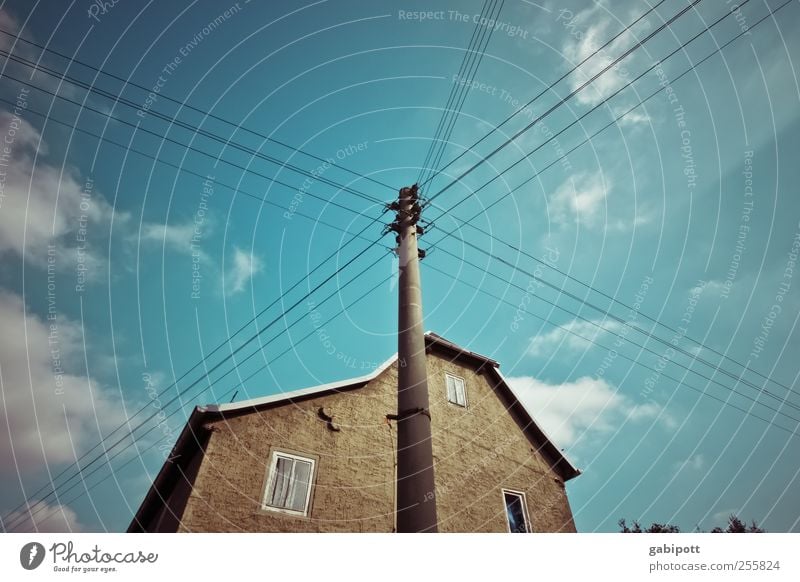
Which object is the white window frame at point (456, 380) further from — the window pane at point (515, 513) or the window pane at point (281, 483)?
the window pane at point (281, 483)

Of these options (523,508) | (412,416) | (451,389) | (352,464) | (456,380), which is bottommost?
(412,416)

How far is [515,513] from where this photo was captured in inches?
527

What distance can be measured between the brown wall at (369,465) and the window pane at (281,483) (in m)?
0.28

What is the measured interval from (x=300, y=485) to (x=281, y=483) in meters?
0.51

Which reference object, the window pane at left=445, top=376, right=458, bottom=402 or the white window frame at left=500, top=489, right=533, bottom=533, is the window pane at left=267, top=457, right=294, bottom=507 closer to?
the window pane at left=445, top=376, right=458, bottom=402

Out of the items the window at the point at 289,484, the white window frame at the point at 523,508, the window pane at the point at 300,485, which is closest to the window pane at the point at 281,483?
the window at the point at 289,484

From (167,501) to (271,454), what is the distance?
374 centimetres

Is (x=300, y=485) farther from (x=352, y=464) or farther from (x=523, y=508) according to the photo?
(x=523, y=508)

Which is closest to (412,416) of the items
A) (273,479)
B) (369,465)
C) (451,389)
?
(273,479)

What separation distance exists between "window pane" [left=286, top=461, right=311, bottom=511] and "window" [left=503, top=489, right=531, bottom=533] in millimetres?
6952

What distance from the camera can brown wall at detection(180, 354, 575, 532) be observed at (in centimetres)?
932

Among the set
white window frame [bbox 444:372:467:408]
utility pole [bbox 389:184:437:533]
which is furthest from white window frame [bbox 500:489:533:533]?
utility pole [bbox 389:184:437:533]
